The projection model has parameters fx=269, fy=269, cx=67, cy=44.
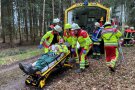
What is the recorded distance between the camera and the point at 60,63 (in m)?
9.75

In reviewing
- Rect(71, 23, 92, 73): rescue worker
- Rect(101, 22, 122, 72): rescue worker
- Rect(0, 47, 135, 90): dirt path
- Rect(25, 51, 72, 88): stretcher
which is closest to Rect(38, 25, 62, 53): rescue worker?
Rect(71, 23, 92, 73): rescue worker

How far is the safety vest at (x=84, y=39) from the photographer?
9885 mm

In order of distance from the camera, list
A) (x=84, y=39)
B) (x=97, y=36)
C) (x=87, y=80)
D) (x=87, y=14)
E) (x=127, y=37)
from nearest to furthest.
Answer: (x=87, y=80)
(x=84, y=39)
(x=97, y=36)
(x=87, y=14)
(x=127, y=37)

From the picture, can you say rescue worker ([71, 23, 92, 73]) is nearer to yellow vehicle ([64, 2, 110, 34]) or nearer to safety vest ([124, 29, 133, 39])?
yellow vehicle ([64, 2, 110, 34])

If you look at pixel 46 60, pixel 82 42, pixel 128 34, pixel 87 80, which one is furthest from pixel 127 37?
pixel 46 60

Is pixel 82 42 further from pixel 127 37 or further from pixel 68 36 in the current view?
pixel 127 37

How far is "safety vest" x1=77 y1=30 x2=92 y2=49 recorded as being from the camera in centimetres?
989

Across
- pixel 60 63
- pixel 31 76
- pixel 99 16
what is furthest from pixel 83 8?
pixel 31 76

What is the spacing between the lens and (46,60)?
342 inches

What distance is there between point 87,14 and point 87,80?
740 cm

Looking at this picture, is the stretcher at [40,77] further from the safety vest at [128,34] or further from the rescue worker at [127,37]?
the safety vest at [128,34]

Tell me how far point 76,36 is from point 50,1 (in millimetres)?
19164

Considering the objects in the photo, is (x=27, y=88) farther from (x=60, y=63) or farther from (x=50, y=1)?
(x=50, y=1)

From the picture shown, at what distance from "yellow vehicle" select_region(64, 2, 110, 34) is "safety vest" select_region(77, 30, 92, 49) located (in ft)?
15.1
